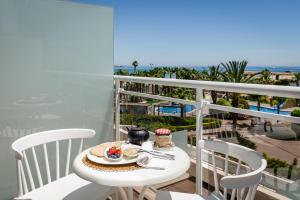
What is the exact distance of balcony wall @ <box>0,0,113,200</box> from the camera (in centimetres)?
256

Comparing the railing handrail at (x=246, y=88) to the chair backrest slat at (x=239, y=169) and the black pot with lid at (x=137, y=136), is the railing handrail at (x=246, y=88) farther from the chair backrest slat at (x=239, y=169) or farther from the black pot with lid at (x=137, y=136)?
the black pot with lid at (x=137, y=136)

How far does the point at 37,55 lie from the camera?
8.87 feet

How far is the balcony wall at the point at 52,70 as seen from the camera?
8.40 feet

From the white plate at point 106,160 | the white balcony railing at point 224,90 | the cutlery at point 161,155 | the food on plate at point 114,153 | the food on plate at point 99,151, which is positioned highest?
the white balcony railing at point 224,90

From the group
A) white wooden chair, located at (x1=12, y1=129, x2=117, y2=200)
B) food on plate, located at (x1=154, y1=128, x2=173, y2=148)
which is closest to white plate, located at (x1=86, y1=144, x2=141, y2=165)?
food on plate, located at (x1=154, y1=128, x2=173, y2=148)

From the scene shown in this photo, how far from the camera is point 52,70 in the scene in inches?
111

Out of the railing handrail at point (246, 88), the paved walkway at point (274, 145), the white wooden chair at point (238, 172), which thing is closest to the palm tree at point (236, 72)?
the railing handrail at point (246, 88)

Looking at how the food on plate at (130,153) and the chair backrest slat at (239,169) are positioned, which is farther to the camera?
the food on plate at (130,153)

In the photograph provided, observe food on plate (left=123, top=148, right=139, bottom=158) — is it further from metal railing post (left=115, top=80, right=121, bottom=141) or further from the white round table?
metal railing post (left=115, top=80, right=121, bottom=141)

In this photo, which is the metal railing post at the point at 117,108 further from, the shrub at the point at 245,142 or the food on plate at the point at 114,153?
the food on plate at the point at 114,153

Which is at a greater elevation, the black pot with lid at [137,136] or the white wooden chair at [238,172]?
the black pot with lid at [137,136]

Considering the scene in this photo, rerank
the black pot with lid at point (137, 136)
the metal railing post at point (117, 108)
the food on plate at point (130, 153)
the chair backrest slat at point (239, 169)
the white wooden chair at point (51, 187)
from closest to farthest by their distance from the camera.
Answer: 1. the chair backrest slat at point (239, 169)
2. the food on plate at point (130, 153)
3. the white wooden chair at point (51, 187)
4. the black pot with lid at point (137, 136)
5. the metal railing post at point (117, 108)

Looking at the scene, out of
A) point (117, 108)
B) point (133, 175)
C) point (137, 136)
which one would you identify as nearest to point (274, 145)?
point (137, 136)

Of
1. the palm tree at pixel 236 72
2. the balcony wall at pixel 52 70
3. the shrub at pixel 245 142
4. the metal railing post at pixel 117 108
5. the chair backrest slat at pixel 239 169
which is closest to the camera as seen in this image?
the chair backrest slat at pixel 239 169
